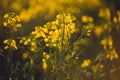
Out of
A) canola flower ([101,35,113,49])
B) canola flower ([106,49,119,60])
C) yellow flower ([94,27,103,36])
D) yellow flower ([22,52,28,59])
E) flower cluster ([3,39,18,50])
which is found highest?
yellow flower ([94,27,103,36])

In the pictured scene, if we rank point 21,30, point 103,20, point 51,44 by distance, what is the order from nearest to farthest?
1. point 51,44
2. point 21,30
3. point 103,20

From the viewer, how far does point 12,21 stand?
15.0ft

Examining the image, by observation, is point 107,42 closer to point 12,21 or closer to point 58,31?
point 58,31

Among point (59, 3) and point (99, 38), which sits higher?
point (59, 3)

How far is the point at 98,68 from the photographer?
5133 mm

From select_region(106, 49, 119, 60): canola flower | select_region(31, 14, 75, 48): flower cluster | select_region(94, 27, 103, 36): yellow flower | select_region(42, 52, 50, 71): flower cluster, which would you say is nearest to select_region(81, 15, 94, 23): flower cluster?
select_region(94, 27, 103, 36): yellow flower

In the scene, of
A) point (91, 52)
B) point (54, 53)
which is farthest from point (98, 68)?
point (54, 53)

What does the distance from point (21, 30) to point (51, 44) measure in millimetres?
494

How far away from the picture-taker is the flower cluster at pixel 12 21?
15.0 feet

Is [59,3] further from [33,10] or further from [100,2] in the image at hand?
[100,2]

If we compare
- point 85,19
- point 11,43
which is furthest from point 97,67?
point 11,43

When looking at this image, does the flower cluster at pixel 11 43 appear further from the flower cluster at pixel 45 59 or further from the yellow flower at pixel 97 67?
the yellow flower at pixel 97 67

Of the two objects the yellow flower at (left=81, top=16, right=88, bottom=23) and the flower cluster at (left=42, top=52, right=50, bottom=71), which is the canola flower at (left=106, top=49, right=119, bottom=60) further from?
the flower cluster at (left=42, top=52, right=50, bottom=71)

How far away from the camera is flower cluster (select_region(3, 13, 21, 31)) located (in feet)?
15.0
